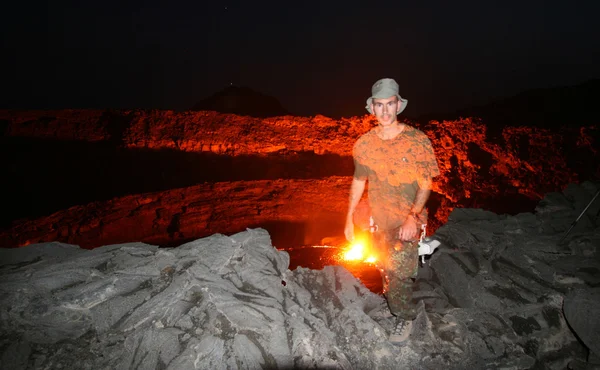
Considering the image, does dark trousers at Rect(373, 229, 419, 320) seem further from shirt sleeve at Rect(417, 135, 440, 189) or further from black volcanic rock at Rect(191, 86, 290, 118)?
black volcanic rock at Rect(191, 86, 290, 118)

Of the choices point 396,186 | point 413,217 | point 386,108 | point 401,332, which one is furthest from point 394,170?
point 401,332

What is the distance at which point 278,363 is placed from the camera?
6.31 ft

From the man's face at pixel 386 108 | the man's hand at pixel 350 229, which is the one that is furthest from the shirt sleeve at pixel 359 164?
the man's hand at pixel 350 229

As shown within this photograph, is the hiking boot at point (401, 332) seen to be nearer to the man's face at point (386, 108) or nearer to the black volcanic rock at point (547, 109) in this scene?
the man's face at point (386, 108)

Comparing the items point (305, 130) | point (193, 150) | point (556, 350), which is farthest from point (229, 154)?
point (556, 350)

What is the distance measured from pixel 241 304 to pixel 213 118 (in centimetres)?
1415

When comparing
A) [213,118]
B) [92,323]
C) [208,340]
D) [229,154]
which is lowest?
[208,340]

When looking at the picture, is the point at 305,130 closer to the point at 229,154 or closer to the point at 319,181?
the point at 319,181

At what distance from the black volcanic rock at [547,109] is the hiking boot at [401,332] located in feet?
34.1

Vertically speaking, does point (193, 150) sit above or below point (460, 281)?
above

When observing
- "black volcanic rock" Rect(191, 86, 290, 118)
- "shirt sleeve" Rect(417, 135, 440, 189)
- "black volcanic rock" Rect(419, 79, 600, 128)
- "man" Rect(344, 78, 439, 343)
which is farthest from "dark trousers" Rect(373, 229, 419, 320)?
"black volcanic rock" Rect(191, 86, 290, 118)

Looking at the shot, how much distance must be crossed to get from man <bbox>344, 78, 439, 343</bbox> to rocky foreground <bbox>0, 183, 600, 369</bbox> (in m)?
0.38

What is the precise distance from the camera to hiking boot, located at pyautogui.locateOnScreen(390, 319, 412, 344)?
8.03 feet

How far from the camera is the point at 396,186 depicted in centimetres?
247
